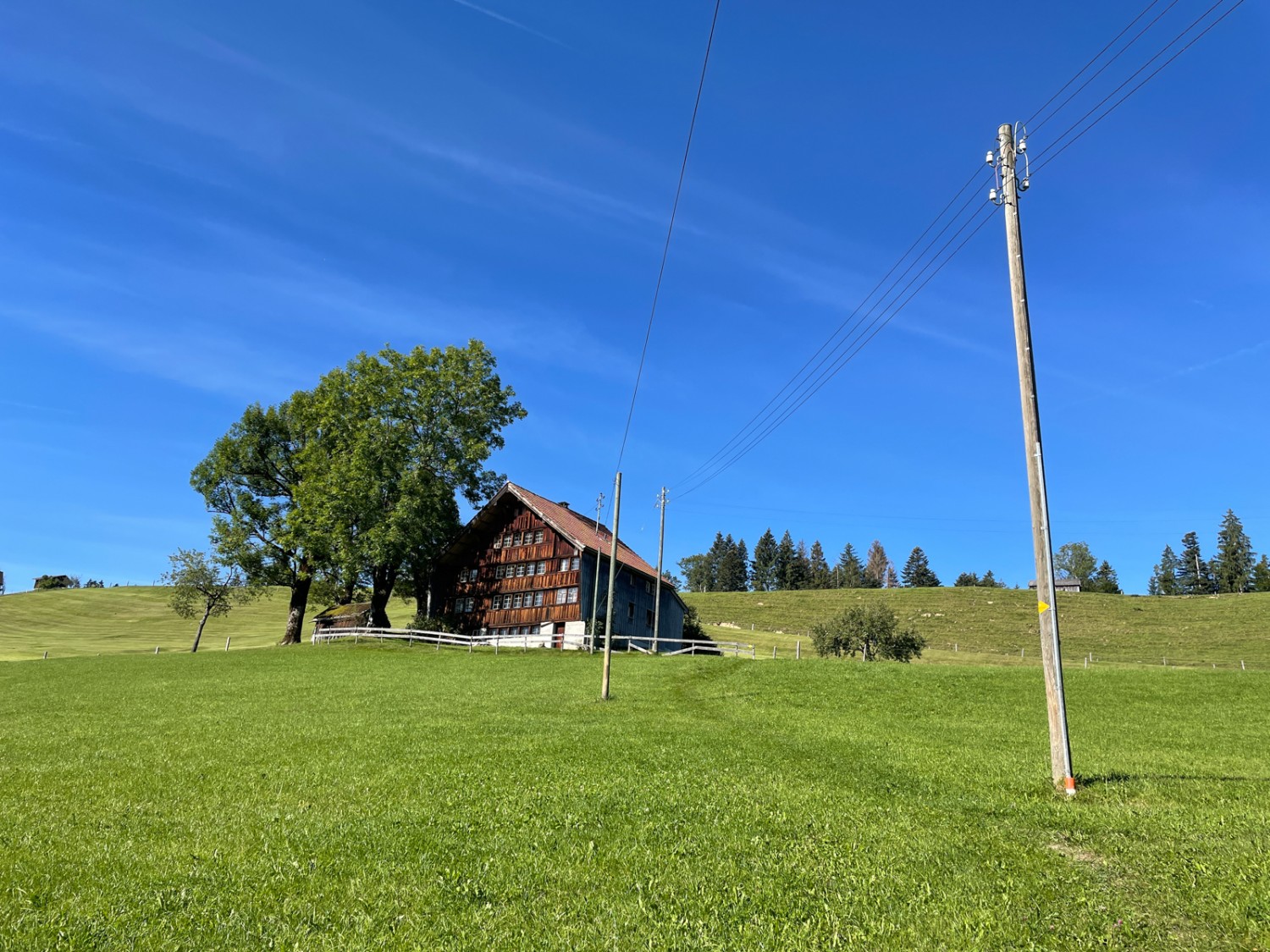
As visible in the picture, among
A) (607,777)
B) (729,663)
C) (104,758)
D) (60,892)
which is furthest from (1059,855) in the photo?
(729,663)

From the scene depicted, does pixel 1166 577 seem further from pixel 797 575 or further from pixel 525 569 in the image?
pixel 525 569

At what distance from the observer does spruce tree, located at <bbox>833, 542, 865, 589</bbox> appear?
18262 centimetres

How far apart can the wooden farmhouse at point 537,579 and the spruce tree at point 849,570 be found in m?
134

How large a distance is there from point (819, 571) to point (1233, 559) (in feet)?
266

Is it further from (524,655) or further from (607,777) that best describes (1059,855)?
(524,655)

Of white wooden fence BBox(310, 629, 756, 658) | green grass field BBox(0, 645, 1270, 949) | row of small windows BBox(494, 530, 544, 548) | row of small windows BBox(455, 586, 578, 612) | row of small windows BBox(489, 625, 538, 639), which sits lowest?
green grass field BBox(0, 645, 1270, 949)

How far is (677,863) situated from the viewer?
7.96 meters

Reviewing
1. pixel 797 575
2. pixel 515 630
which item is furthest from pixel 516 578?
pixel 797 575

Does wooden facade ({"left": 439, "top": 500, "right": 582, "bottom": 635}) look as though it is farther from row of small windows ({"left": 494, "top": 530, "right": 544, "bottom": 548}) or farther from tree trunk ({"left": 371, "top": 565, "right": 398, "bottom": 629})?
tree trunk ({"left": 371, "top": 565, "right": 398, "bottom": 629})

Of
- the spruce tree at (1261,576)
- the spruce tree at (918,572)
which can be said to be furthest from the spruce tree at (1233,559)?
the spruce tree at (918,572)

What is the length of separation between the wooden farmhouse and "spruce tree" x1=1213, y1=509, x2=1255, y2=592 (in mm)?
135330

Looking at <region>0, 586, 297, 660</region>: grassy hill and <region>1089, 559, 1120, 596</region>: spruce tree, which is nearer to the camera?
<region>0, 586, 297, 660</region>: grassy hill

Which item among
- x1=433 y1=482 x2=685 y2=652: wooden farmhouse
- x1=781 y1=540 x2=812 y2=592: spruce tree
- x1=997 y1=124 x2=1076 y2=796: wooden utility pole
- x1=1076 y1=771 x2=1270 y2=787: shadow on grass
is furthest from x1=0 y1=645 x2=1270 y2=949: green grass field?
x1=781 y1=540 x2=812 y2=592: spruce tree

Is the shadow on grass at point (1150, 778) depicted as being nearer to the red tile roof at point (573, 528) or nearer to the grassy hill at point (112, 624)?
the red tile roof at point (573, 528)
